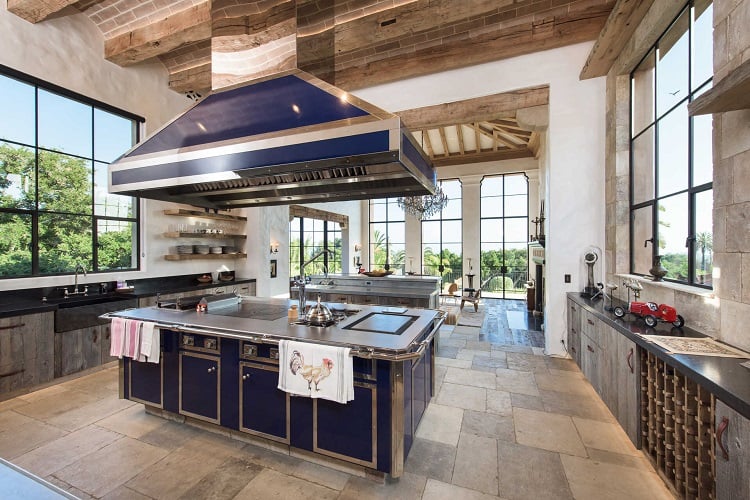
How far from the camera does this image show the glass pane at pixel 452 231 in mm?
10648

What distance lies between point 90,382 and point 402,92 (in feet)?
17.8

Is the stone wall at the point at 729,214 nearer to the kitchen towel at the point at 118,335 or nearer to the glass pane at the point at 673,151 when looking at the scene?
the glass pane at the point at 673,151

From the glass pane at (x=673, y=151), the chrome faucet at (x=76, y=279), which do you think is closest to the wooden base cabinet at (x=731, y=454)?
the glass pane at (x=673, y=151)

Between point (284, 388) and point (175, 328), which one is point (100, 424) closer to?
point (175, 328)

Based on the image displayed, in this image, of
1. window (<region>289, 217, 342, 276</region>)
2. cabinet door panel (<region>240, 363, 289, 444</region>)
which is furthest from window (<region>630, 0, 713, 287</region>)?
window (<region>289, 217, 342, 276</region>)

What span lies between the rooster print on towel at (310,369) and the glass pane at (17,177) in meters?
4.04

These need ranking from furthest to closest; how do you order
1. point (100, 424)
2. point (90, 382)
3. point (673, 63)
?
point (90, 382) < point (673, 63) < point (100, 424)

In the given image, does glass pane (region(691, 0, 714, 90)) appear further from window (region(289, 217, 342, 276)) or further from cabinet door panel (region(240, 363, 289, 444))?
window (region(289, 217, 342, 276))

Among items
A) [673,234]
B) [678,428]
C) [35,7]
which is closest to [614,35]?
[673,234]

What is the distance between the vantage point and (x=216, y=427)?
2.37 meters

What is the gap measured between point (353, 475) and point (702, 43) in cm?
399

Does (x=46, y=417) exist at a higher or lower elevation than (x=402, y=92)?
lower

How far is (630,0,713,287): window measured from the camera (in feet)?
7.41

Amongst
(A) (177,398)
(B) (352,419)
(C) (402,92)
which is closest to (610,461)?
(B) (352,419)
